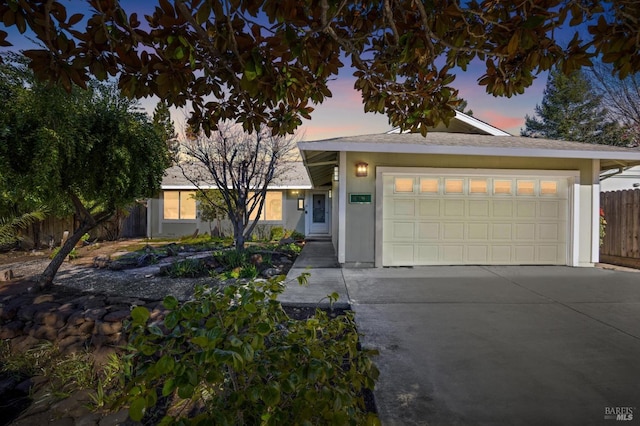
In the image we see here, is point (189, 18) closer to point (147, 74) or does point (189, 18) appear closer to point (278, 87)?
point (147, 74)

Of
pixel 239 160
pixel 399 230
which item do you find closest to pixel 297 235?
pixel 239 160

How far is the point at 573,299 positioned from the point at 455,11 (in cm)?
472

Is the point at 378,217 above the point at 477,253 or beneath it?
above

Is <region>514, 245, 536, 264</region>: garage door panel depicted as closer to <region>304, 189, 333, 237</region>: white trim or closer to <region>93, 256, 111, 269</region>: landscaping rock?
<region>304, 189, 333, 237</region>: white trim

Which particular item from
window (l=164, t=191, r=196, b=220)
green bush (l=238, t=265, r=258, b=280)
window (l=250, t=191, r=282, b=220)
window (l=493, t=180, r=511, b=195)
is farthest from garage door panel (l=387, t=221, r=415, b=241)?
Answer: window (l=164, t=191, r=196, b=220)

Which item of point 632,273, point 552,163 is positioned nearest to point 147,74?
point 552,163

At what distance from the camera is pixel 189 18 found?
1.83 meters

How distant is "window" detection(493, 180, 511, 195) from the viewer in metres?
7.48

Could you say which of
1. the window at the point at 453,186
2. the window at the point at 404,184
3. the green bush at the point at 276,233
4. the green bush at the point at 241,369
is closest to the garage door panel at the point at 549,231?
the window at the point at 453,186

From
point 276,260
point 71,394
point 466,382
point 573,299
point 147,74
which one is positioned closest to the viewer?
point 147,74

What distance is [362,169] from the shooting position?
7113 mm

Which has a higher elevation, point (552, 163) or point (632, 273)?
point (552, 163)

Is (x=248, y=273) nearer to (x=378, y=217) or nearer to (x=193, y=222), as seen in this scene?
(x=378, y=217)

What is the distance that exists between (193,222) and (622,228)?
15103 millimetres
